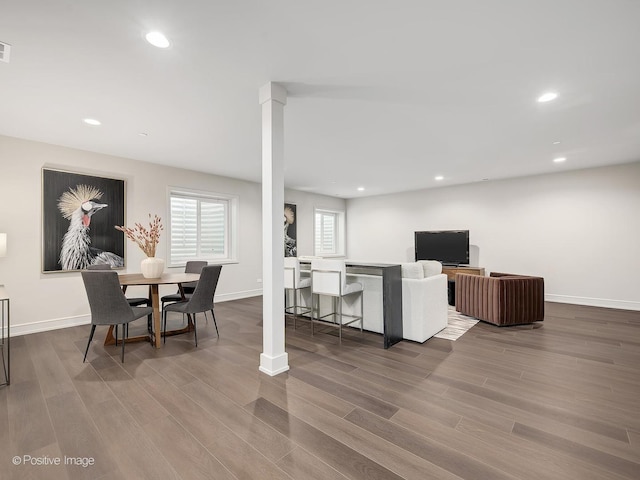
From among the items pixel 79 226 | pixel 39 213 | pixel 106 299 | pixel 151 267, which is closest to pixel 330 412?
pixel 106 299

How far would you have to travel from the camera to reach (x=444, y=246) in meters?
7.16

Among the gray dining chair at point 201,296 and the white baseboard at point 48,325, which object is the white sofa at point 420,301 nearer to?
the gray dining chair at point 201,296

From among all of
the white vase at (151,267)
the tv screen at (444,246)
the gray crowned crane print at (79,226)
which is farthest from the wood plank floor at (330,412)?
the tv screen at (444,246)

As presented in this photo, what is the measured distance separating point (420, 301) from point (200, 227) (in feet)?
14.9

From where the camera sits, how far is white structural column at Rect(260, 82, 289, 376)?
2645mm

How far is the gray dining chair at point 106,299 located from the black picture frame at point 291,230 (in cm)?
462

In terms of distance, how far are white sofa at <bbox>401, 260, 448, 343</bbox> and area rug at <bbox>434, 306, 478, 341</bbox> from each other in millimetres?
144

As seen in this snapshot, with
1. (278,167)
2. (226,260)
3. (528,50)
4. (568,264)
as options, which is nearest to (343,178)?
(226,260)

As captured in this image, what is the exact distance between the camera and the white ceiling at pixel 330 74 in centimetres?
184

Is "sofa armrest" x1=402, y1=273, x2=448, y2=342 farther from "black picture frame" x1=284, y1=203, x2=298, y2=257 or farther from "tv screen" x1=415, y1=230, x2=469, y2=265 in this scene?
"black picture frame" x1=284, y1=203, x2=298, y2=257

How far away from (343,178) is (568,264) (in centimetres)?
484

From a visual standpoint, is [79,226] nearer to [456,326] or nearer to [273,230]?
[273,230]

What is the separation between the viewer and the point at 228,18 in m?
1.87

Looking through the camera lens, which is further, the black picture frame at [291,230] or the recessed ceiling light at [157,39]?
the black picture frame at [291,230]
